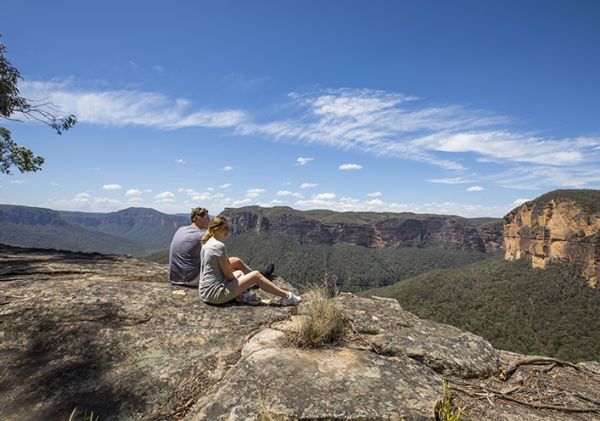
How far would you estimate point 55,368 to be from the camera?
10.4 feet

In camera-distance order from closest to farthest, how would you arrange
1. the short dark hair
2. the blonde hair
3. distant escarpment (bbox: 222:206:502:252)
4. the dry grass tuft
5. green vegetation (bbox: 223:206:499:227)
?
the dry grass tuft, the blonde hair, the short dark hair, distant escarpment (bbox: 222:206:502:252), green vegetation (bbox: 223:206:499:227)

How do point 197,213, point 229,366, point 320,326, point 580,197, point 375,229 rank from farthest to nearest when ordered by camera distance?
1. point 375,229
2. point 580,197
3. point 197,213
4. point 320,326
5. point 229,366

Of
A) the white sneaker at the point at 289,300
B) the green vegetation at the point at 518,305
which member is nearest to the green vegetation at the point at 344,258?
the green vegetation at the point at 518,305

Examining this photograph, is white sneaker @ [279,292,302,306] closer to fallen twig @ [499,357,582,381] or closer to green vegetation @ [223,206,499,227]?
fallen twig @ [499,357,582,381]

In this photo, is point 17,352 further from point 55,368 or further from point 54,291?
point 54,291

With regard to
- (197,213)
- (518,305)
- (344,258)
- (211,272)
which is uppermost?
(197,213)

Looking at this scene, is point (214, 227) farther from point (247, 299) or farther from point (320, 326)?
point (320, 326)

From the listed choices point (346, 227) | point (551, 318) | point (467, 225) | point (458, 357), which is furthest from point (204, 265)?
point (467, 225)

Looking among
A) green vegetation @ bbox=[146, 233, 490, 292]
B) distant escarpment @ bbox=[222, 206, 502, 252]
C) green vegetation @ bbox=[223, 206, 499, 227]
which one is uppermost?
green vegetation @ bbox=[223, 206, 499, 227]

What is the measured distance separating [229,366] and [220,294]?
→ 1.61 meters

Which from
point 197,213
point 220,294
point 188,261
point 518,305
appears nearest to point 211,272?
point 220,294

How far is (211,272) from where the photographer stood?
16.0ft

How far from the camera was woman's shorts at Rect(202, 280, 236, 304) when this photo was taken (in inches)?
189

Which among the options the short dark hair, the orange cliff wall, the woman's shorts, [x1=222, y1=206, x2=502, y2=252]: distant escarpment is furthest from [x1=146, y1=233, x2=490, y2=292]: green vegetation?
the woman's shorts
